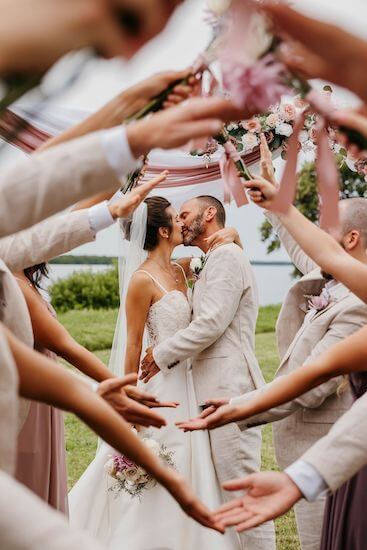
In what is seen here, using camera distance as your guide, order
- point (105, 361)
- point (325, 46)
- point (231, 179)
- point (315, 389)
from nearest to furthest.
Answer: point (325, 46) < point (231, 179) < point (315, 389) < point (105, 361)

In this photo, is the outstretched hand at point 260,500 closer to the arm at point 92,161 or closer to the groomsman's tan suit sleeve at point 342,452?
the groomsman's tan suit sleeve at point 342,452

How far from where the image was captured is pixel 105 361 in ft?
47.4

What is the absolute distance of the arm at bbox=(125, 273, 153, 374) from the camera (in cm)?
496

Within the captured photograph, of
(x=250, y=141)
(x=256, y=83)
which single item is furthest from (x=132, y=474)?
(x=256, y=83)

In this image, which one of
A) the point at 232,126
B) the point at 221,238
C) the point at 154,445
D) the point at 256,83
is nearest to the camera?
the point at 256,83

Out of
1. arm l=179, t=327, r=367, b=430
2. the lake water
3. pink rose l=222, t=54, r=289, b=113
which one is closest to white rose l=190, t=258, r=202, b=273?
arm l=179, t=327, r=367, b=430

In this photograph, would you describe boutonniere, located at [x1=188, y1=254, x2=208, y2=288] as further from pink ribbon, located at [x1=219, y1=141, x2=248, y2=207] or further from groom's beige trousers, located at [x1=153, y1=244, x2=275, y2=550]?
pink ribbon, located at [x1=219, y1=141, x2=248, y2=207]

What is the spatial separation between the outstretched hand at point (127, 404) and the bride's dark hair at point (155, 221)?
2464mm

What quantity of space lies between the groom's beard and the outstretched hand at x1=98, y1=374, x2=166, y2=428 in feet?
7.92

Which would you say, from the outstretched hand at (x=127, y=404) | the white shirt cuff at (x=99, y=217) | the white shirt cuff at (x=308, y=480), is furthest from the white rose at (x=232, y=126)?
the white shirt cuff at (x=308, y=480)

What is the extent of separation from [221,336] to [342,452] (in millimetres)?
2407

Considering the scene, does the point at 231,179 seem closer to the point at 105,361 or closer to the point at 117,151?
the point at 117,151

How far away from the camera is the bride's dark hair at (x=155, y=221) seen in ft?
17.2

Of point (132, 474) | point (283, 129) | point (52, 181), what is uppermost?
point (283, 129)
